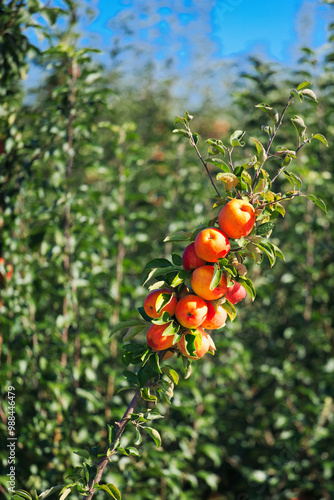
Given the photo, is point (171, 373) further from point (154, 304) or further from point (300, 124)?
point (300, 124)

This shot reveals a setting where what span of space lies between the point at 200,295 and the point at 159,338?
121mm

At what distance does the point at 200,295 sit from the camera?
859 mm

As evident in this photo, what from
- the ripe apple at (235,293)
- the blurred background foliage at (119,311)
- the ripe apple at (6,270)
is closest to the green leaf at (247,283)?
the ripe apple at (235,293)

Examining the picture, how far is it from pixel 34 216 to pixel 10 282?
30cm

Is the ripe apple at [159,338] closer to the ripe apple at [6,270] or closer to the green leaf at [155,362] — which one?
the green leaf at [155,362]

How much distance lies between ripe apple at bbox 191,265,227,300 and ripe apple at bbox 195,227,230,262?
24 millimetres

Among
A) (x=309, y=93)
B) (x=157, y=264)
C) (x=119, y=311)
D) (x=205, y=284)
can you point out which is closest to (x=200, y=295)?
(x=205, y=284)

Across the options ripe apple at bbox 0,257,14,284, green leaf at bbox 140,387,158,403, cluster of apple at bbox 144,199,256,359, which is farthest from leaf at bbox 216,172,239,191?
ripe apple at bbox 0,257,14,284

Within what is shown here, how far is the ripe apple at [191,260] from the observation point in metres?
0.91

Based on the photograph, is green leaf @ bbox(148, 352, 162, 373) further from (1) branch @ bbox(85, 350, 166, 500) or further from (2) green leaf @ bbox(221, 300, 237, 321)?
(2) green leaf @ bbox(221, 300, 237, 321)

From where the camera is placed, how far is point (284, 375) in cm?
229

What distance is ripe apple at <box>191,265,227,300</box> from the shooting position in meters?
0.85

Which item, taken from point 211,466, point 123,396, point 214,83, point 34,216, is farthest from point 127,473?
point 214,83

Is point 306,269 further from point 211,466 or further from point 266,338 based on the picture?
point 211,466
